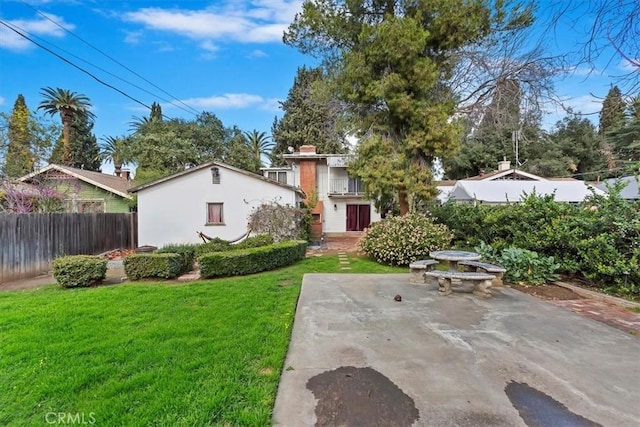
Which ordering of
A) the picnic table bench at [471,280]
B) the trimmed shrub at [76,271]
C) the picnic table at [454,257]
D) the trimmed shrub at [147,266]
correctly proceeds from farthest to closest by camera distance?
the trimmed shrub at [147,266] < the trimmed shrub at [76,271] < the picnic table at [454,257] < the picnic table bench at [471,280]

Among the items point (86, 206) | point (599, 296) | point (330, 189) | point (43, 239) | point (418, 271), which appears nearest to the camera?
point (599, 296)

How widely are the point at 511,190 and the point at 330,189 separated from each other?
10.8 m

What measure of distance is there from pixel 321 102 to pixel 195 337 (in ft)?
37.5

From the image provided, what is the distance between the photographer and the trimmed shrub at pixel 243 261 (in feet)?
26.9

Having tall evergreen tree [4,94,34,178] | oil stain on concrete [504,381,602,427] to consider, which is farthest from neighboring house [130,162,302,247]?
oil stain on concrete [504,381,602,427]

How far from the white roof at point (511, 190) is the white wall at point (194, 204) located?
9.96 meters

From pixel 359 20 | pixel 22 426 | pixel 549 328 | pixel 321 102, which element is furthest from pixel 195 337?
pixel 359 20

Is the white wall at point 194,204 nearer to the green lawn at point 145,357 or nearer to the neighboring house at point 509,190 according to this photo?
the green lawn at point 145,357

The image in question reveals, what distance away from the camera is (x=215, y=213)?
46.8ft

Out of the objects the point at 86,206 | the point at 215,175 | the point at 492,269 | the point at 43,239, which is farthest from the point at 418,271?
the point at 86,206

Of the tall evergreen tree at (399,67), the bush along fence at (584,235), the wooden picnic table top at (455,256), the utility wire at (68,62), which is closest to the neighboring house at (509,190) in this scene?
the tall evergreen tree at (399,67)

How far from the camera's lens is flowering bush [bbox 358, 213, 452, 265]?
9.70 m

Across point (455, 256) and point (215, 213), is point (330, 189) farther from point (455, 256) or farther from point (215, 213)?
point (455, 256)

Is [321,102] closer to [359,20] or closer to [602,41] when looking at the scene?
[359,20]
